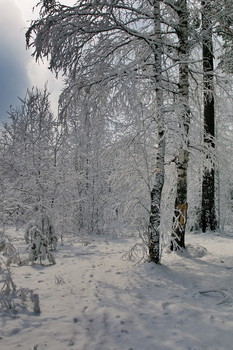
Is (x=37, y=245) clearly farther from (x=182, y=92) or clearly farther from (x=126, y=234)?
(x=182, y=92)

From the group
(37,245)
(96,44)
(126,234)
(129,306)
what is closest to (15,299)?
(129,306)

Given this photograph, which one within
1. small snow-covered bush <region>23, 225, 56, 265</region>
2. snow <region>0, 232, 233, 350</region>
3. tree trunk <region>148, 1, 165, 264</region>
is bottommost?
snow <region>0, 232, 233, 350</region>

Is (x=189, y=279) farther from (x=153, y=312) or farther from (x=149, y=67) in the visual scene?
(x=149, y=67)

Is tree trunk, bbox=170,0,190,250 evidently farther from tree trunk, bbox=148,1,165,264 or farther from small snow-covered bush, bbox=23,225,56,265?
small snow-covered bush, bbox=23,225,56,265

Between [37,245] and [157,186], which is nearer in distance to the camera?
[157,186]

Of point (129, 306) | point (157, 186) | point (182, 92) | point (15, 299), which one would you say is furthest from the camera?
point (182, 92)

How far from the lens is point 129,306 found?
4.18 meters

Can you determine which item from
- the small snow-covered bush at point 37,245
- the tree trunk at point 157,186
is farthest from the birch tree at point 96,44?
the small snow-covered bush at point 37,245

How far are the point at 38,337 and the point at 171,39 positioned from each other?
303 inches

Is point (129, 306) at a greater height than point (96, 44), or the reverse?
point (96, 44)

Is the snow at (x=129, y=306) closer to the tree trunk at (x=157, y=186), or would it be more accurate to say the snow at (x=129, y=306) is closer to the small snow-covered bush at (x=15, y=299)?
the small snow-covered bush at (x=15, y=299)

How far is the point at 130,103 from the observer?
5672 millimetres

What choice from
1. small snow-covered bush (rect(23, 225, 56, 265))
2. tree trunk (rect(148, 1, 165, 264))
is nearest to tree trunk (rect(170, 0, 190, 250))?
tree trunk (rect(148, 1, 165, 264))

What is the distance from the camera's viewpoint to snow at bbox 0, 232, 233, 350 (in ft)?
10.4
